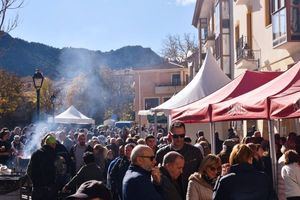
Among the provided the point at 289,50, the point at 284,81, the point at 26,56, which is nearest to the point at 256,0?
the point at 289,50

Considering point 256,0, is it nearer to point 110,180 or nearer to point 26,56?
point 110,180

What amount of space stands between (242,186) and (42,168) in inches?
193

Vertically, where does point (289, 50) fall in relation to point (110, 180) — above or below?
above

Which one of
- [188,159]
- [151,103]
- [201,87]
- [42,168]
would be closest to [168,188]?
[188,159]

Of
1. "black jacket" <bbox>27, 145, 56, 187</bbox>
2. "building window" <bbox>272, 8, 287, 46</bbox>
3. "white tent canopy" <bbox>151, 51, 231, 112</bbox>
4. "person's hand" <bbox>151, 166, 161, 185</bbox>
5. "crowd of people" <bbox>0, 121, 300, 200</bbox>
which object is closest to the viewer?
"crowd of people" <bbox>0, 121, 300, 200</bbox>

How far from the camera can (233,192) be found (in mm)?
6109

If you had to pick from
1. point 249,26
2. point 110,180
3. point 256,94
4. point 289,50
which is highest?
point 249,26

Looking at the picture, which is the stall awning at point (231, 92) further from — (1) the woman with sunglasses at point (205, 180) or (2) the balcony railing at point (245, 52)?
(2) the balcony railing at point (245, 52)

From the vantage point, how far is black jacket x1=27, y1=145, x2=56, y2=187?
33.1ft

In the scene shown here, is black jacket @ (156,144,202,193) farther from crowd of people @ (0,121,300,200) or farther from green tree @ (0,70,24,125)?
green tree @ (0,70,24,125)

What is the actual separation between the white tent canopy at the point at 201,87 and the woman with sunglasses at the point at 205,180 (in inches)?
405

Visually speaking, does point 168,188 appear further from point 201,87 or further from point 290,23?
point 290,23

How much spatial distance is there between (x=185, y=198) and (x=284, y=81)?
11.8 ft

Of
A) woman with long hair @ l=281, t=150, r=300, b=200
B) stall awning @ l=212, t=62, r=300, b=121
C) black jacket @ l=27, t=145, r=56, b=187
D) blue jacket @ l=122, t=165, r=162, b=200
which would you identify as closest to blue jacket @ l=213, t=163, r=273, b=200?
blue jacket @ l=122, t=165, r=162, b=200
